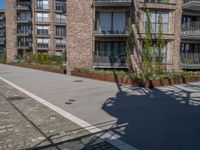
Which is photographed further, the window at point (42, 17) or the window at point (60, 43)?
the window at point (60, 43)

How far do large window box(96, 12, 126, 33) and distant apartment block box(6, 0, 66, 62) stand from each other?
29.0 metres

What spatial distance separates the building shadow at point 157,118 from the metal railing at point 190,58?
11.8m

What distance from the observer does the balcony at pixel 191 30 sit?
23797mm

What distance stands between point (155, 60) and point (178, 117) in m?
9.14

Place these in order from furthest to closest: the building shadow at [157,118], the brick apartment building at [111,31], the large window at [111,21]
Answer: the large window at [111,21] → the brick apartment building at [111,31] → the building shadow at [157,118]

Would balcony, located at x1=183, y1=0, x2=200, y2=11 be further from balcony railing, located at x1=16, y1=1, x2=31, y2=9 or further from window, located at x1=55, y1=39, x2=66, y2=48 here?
balcony railing, located at x1=16, y1=1, x2=31, y2=9

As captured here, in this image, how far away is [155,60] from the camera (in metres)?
16.8

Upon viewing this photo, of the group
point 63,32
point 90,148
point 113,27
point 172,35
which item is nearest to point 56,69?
point 113,27

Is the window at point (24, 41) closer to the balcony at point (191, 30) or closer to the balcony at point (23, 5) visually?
the balcony at point (23, 5)

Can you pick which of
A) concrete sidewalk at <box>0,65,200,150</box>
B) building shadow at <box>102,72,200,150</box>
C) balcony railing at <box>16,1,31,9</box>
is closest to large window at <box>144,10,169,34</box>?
concrete sidewalk at <box>0,65,200,150</box>

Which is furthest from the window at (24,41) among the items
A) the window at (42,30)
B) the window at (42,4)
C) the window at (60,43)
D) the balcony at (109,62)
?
the balcony at (109,62)

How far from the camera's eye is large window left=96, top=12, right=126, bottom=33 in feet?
79.6

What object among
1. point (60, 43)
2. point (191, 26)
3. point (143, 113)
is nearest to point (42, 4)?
point (60, 43)

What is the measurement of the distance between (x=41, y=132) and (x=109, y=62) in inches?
670
